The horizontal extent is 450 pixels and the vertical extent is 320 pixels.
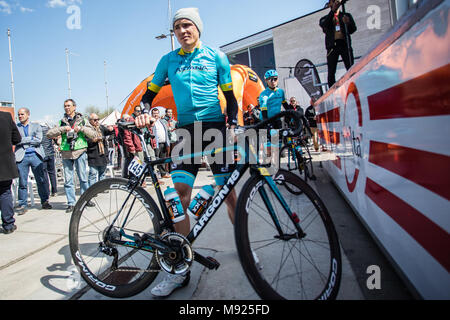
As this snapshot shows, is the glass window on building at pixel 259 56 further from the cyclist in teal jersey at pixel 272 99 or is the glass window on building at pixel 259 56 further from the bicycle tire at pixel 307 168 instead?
the bicycle tire at pixel 307 168

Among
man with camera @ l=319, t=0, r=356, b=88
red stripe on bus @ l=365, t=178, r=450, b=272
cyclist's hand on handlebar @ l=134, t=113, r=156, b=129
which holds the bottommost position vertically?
red stripe on bus @ l=365, t=178, r=450, b=272

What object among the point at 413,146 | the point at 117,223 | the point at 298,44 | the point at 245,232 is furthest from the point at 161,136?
the point at 298,44

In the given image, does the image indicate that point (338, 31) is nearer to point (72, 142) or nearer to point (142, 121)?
point (142, 121)

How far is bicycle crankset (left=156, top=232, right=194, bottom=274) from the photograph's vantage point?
1655 millimetres

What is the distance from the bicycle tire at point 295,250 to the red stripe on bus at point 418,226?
384 mm

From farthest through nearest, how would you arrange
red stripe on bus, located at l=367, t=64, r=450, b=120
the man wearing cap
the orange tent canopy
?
A: 1. the orange tent canopy
2. the man wearing cap
3. red stripe on bus, located at l=367, t=64, r=450, b=120

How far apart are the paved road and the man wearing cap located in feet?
0.97

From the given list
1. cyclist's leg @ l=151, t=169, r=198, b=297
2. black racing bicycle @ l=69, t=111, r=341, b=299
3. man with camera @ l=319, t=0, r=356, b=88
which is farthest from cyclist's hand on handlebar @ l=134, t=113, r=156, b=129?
man with camera @ l=319, t=0, r=356, b=88

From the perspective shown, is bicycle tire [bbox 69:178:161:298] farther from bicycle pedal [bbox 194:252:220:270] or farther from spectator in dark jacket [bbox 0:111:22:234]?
spectator in dark jacket [bbox 0:111:22:234]

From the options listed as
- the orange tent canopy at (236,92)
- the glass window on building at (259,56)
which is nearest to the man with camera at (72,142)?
the orange tent canopy at (236,92)

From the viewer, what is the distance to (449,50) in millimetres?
966

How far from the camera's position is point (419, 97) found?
3.87 feet
